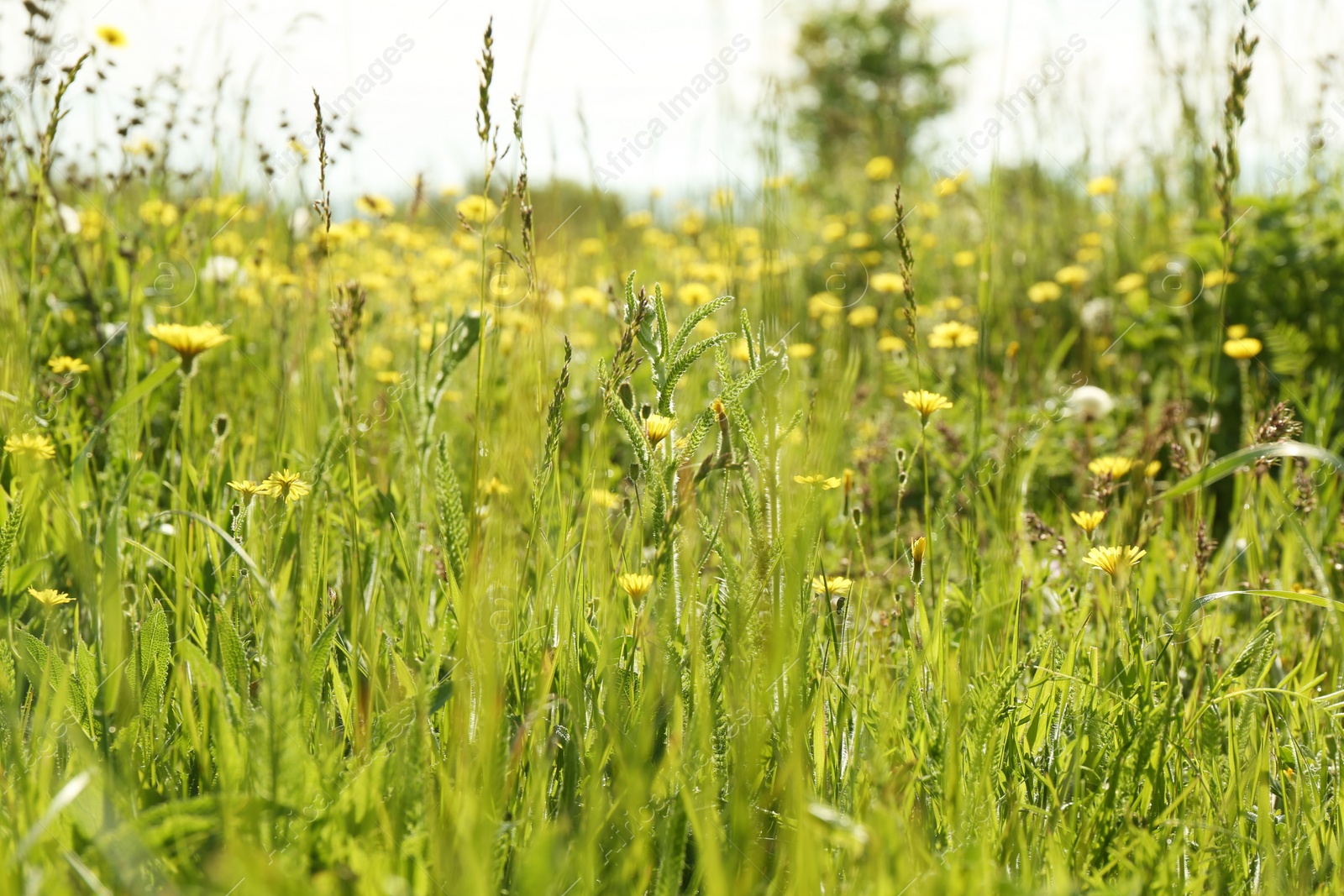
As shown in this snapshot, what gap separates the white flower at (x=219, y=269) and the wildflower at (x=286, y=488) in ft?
5.71

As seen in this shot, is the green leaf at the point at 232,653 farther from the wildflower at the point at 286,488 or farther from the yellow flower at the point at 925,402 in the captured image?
the yellow flower at the point at 925,402

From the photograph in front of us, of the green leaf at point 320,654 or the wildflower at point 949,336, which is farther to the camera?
the wildflower at point 949,336

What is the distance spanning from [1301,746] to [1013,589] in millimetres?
405

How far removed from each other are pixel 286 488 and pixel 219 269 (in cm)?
191

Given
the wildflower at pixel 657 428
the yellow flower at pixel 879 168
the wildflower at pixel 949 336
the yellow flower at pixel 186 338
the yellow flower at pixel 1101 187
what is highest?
the yellow flower at pixel 879 168

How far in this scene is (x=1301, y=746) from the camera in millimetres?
1282

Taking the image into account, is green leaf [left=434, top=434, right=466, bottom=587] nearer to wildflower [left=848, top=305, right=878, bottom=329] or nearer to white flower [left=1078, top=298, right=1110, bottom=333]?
wildflower [left=848, top=305, right=878, bottom=329]

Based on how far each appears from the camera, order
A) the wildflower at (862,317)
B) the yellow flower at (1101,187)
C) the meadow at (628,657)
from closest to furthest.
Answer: the meadow at (628,657), the wildflower at (862,317), the yellow flower at (1101,187)

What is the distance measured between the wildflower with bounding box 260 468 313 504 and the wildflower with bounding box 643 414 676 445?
1.47 ft

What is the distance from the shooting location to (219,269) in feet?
9.75

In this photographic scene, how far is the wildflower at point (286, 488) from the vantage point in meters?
1.29

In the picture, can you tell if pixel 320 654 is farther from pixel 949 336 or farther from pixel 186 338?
pixel 949 336

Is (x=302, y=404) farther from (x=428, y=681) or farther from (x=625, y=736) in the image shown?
(x=625, y=736)

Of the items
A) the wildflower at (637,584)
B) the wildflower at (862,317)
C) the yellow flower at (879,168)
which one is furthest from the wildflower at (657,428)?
the yellow flower at (879,168)
